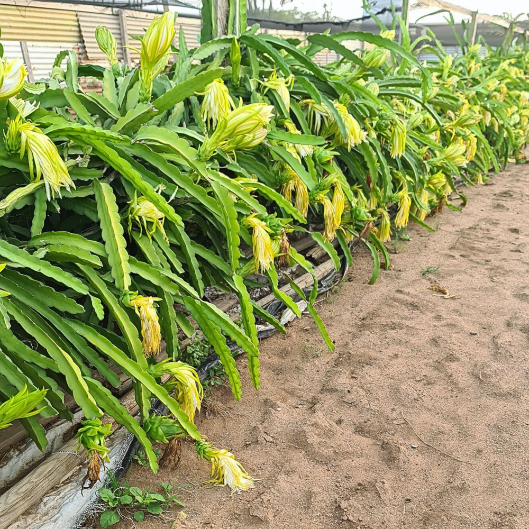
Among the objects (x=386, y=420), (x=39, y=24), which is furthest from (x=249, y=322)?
(x=39, y=24)

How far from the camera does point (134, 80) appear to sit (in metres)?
1.76

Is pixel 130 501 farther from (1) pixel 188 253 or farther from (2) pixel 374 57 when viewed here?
(2) pixel 374 57

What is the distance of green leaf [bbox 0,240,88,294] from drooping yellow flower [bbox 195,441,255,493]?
Result: 483 millimetres

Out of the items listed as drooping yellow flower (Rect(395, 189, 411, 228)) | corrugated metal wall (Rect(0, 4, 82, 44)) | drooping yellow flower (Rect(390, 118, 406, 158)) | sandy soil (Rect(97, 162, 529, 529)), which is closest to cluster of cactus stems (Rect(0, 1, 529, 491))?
sandy soil (Rect(97, 162, 529, 529))

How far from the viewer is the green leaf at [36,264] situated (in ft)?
3.85

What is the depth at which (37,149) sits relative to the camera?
118 cm

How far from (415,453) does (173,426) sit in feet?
2.19

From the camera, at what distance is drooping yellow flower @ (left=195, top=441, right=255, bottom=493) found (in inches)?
50.3

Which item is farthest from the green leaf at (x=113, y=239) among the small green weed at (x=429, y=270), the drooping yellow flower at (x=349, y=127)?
the small green weed at (x=429, y=270)

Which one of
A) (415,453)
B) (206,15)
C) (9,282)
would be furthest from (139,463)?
(206,15)

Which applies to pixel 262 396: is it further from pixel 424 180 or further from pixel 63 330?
pixel 424 180

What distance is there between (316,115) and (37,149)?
1.32m

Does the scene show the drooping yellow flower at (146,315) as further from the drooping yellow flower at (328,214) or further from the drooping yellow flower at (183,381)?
the drooping yellow flower at (328,214)

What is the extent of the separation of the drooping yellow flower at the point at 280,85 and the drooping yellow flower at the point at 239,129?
0.60 m
